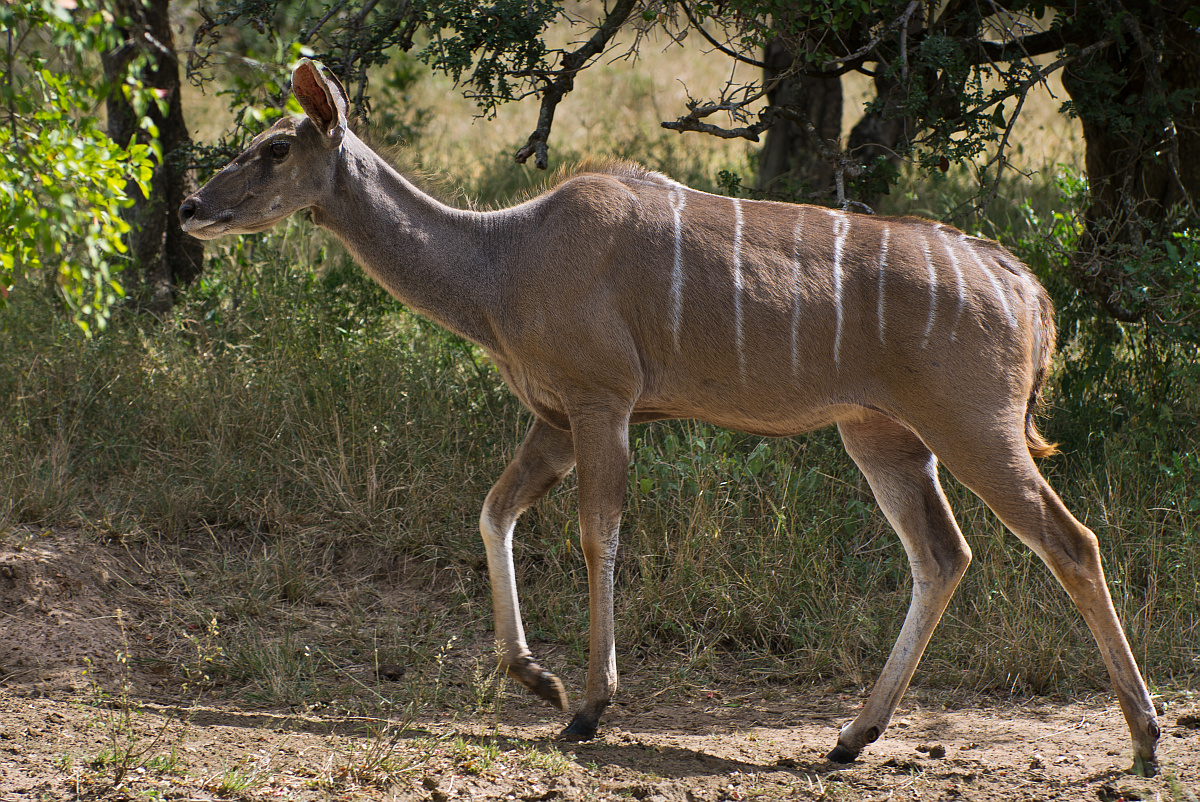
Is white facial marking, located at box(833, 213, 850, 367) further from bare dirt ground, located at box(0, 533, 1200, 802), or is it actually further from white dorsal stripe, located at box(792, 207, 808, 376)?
bare dirt ground, located at box(0, 533, 1200, 802)

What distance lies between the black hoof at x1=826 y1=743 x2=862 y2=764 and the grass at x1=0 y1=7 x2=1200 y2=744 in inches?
29.9

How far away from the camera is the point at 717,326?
4.28 meters

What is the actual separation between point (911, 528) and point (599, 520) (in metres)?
1.26

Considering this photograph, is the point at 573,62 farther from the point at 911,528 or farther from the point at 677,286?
the point at 911,528

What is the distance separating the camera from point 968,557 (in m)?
4.51

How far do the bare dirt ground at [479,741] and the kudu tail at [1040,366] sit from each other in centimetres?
112

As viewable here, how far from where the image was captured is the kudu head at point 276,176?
14.0 ft

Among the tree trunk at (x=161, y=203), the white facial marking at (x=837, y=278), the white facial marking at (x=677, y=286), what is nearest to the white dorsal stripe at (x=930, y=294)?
the white facial marking at (x=837, y=278)

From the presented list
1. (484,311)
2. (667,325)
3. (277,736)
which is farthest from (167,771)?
(667,325)

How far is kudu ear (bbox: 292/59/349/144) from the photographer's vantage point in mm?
4199

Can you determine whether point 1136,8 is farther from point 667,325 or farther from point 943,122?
point 667,325

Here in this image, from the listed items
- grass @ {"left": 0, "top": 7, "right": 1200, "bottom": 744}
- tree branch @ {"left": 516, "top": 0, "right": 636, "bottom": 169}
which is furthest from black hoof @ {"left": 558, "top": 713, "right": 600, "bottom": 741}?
tree branch @ {"left": 516, "top": 0, "right": 636, "bottom": 169}

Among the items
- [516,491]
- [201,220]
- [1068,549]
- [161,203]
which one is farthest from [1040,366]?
[161,203]

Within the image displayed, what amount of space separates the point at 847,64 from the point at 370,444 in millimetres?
3308
